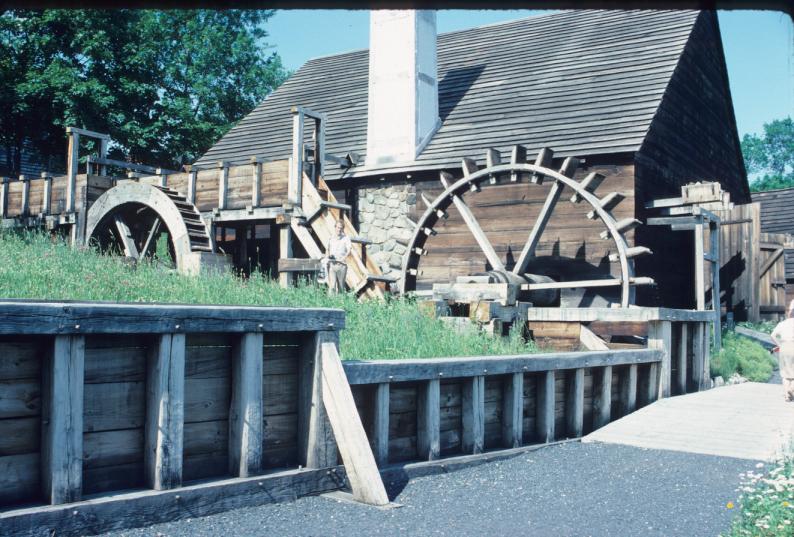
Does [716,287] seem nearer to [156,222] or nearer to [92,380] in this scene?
[156,222]

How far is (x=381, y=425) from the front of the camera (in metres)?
5.34

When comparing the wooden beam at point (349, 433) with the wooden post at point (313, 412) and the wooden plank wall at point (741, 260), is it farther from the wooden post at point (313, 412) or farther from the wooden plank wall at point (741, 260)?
the wooden plank wall at point (741, 260)

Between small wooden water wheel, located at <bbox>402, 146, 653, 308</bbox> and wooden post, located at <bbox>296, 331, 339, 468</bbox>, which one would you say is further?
small wooden water wheel, located at <bbox>402, 146, 653, 308</bbox>

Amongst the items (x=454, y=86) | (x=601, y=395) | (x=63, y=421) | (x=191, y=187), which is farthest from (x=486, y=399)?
(x=454, y=86)

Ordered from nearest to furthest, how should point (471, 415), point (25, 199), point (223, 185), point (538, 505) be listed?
point (538, 505) < point (471, 415) < point (223, 185) < point (25, 199)

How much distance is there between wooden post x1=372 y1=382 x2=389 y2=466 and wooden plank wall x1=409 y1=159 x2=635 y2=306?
26.3 ft

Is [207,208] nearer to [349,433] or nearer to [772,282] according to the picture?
[349,433]

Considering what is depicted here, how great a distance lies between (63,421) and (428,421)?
107 inches

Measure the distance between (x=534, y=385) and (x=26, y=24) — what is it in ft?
70.0

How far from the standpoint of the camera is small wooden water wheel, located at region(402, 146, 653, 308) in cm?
1178

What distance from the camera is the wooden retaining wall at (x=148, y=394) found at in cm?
370

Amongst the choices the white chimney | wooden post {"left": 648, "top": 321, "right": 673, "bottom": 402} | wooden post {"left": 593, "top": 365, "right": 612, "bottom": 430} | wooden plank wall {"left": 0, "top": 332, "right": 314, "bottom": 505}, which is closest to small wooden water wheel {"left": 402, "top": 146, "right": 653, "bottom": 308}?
the white chimney

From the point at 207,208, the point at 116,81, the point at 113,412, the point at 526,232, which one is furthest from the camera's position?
the point at 116,81

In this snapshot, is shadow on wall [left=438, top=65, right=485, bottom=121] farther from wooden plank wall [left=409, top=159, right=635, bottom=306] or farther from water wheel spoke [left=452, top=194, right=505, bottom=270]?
water wheel spoke [left=452, top=194, right=505, bottom=270]
